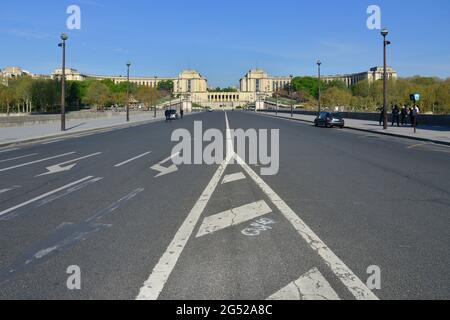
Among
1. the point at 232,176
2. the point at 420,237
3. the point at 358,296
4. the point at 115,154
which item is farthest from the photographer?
the point at 115,154

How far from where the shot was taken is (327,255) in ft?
18.2

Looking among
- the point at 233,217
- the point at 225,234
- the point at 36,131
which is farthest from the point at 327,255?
the point at 36,131

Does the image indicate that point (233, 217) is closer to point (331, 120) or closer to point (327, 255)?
point (327, 255)

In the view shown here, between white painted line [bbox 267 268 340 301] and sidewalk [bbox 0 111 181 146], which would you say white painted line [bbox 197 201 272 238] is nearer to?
white painted line [bbox 267 268 340 301]

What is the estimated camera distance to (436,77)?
160000 mm

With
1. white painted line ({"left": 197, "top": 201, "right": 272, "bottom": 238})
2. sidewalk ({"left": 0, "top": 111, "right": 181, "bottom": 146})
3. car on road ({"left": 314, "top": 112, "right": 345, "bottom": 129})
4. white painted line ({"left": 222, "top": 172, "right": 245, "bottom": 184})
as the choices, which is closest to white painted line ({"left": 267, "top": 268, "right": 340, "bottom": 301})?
white painted line ({"left": 197, "top": 201, "right": 272, "bottom": 238})

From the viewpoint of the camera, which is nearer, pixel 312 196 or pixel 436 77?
pixel 312 196

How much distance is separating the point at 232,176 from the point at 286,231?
18.8 ft

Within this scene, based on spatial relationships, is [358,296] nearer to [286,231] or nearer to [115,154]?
[286,231]

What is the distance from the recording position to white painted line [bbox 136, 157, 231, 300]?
4.45m

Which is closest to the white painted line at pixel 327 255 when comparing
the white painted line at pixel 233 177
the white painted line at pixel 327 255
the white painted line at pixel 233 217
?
the white painted line at pixel 327 255

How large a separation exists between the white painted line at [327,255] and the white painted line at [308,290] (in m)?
0.21
